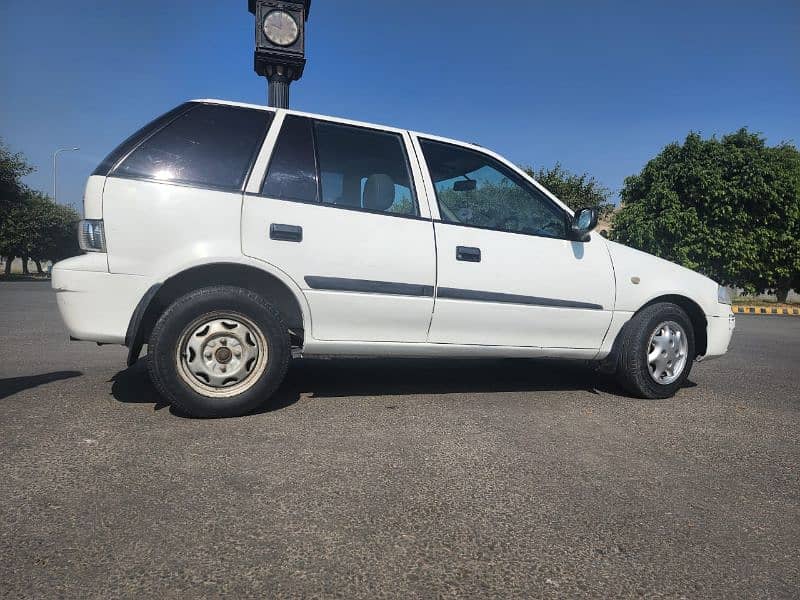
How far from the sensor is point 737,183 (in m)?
21.7

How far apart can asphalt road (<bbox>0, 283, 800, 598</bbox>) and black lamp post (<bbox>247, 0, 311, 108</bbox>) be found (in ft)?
13.8

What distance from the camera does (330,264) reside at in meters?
3.41

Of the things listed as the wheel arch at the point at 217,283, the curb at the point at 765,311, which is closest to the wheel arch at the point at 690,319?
the wheel arch at the point at 217,283

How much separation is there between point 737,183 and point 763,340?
15124mm

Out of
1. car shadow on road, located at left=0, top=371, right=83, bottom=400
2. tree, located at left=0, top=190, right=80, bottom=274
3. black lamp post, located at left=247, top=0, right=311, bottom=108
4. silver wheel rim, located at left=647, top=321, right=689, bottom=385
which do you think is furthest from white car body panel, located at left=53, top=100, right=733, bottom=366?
tree, located at left=0, top=190, right=80, bottom=274

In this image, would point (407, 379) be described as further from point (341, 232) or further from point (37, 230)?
point (37, 230)

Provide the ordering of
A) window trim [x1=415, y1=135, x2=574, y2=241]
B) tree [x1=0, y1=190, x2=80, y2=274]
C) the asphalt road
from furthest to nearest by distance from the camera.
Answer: tree [x1=0, y1=190, x2=80, y2=274]
window trim [x1=415, y1=135, x2=574, y2=241]
the asphalt road

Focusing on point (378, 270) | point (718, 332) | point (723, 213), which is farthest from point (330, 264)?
point (723, 213)

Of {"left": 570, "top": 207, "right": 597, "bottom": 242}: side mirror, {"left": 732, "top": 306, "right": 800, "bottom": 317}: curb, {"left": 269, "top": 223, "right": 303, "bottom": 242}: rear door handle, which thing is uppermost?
{"left": 570, "top": 207, "right": 597, "bottom": 242}: side mirror

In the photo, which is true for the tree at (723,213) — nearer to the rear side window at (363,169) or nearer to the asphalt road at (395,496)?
the asphalt road at (395,496)

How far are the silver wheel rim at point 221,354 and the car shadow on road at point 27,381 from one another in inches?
57.0

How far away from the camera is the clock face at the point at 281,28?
6.78 meters

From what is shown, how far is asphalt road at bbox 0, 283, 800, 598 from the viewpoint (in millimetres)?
1672

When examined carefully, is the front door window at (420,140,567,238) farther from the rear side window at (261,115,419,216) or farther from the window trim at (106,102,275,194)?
the window trim at (106,102,275,194)
